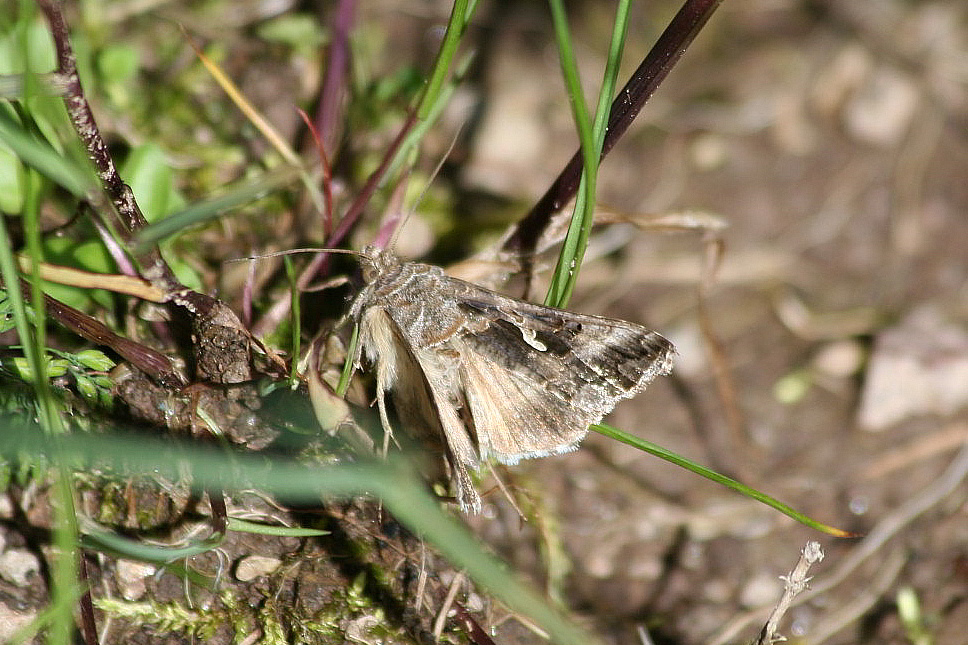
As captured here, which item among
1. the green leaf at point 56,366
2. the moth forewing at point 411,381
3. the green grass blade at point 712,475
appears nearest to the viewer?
the green grass blade at point 712,475

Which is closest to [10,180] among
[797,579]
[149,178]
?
[149,178]

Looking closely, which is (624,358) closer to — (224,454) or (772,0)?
(224,454)

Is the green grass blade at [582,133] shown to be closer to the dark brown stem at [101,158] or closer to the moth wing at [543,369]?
the moth wing at [543,369]

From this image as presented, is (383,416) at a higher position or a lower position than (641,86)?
lower

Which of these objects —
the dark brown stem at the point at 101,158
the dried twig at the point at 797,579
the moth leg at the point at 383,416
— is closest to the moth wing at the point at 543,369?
the moth leg at the point at 383,416

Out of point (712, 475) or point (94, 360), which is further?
point (94, 360)

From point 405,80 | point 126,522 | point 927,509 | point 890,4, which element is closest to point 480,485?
point 126,522

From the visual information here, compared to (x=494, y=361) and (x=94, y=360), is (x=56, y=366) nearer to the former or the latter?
(x=94, y=360)
